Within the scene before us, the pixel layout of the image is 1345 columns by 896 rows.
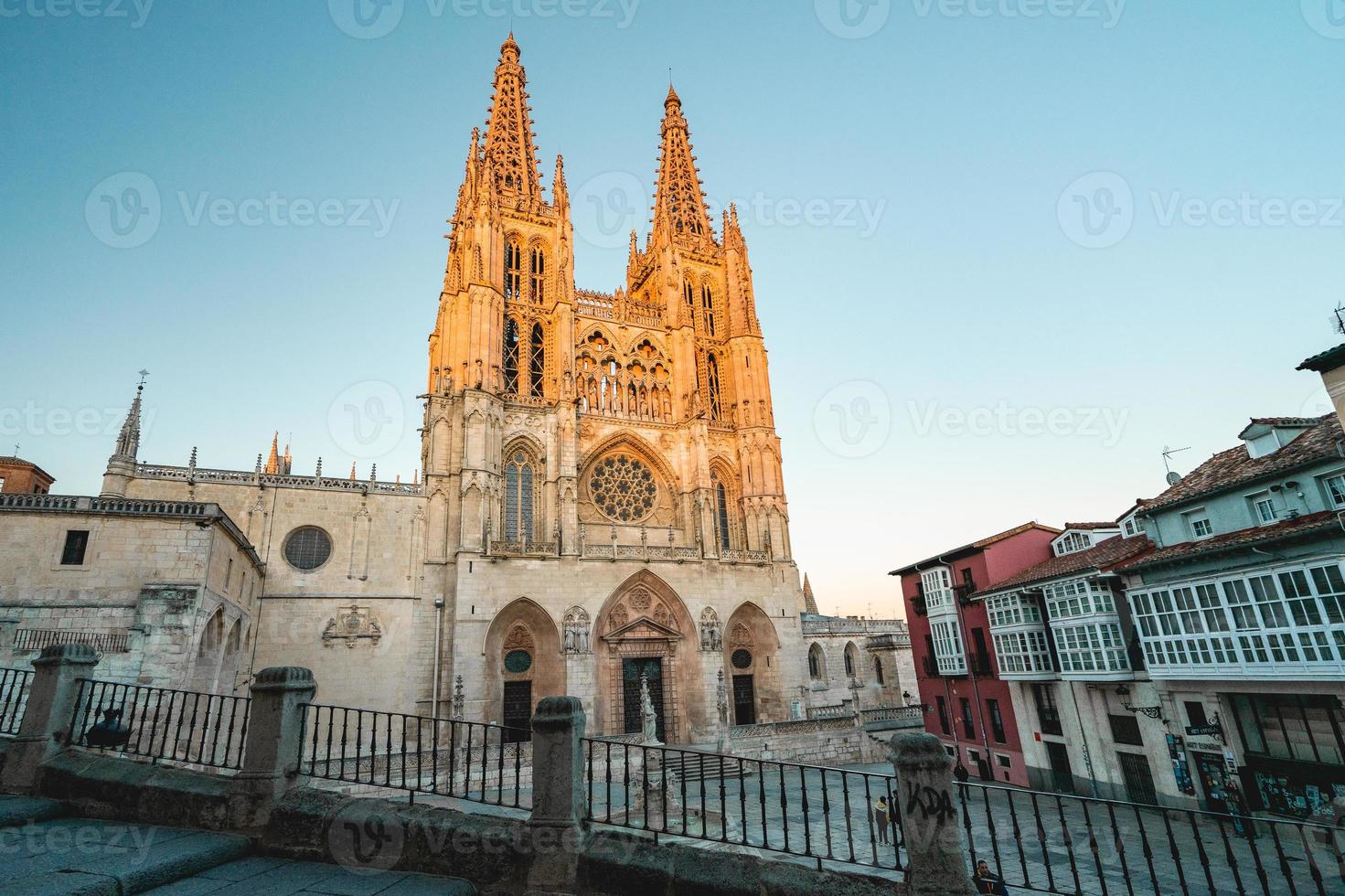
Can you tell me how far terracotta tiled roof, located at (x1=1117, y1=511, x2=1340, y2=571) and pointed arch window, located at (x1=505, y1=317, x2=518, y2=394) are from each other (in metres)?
24.5

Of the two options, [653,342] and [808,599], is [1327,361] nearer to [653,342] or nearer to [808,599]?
[653,342]

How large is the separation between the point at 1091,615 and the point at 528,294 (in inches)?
1058

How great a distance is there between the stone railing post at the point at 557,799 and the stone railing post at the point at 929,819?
8.07 ft

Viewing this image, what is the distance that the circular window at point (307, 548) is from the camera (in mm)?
24484

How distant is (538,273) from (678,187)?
12071 millimetres

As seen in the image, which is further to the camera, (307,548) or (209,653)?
(307,548)

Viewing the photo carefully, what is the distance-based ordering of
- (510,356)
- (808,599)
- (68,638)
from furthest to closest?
1. (808,599)
2. (510,356)
3. (68,638)

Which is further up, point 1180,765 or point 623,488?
point 623,488

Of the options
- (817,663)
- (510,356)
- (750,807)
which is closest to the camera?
(750,807)

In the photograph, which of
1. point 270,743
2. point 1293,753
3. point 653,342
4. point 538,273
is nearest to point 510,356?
point 538,273

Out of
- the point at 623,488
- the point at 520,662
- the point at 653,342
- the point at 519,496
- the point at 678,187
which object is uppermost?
the point at 678,187

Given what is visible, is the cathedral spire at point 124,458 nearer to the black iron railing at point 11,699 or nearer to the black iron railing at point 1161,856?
the black iron railing at point 11,699

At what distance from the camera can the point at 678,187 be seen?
4044 centimetres

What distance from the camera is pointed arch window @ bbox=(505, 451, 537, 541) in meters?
28.3
